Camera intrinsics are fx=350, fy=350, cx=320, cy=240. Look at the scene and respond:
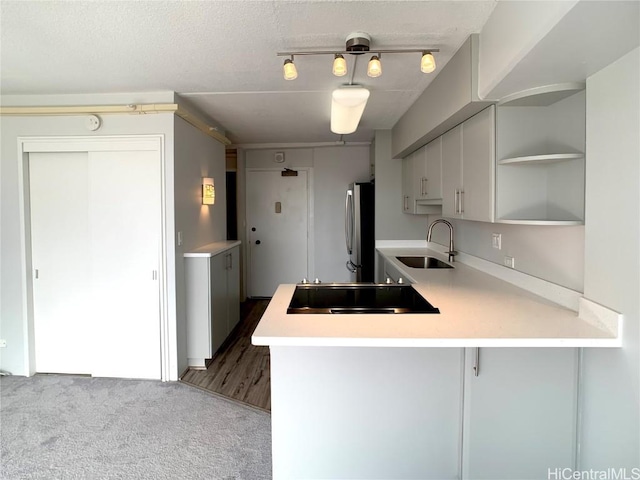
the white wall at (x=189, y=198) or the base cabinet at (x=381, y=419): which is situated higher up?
the white wall at (x=189, y=198)

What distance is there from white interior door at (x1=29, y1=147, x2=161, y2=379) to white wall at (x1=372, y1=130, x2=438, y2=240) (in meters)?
2.42

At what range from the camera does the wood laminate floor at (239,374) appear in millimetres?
2689

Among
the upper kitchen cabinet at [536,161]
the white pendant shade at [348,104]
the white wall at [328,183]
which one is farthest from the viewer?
the white wall at [328,183]

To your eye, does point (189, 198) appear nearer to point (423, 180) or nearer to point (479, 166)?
point (423, 180)

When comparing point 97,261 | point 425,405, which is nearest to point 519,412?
point 425,405

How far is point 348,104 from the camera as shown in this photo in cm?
220

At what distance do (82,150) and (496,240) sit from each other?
324 cm

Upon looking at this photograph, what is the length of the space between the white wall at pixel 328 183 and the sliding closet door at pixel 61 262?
268 cm

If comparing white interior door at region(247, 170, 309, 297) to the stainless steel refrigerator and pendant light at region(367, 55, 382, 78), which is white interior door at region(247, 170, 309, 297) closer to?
the stainless steel refrigerator

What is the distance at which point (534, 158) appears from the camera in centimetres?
165

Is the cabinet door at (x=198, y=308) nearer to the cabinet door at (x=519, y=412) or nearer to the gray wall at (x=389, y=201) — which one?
the gray wall at (x=389, y=201)

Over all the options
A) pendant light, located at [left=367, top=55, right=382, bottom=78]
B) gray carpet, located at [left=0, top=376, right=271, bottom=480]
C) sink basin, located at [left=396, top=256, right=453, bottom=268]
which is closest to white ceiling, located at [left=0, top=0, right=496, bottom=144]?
pendant light, located at [left=367, top=55, right=382, bottom=78]

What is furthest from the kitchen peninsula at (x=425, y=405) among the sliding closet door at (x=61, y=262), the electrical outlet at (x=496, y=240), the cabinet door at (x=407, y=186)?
the sliding closet door at (x=61, y=262)

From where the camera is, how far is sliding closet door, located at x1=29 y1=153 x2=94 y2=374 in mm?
2924
